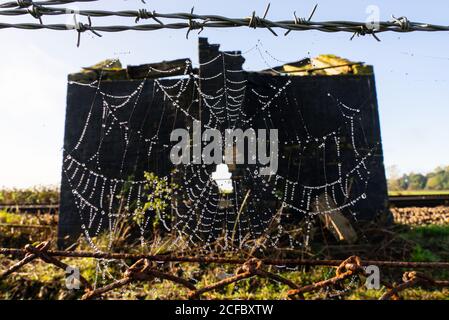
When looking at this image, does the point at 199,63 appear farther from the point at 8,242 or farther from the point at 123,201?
the point at 8,242

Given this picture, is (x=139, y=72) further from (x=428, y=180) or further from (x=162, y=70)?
(x=428, y=180)

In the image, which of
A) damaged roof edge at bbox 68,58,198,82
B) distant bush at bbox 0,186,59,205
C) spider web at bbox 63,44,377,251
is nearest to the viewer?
spider web at bbox 63,44,377,251

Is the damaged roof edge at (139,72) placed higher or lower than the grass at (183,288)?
higher

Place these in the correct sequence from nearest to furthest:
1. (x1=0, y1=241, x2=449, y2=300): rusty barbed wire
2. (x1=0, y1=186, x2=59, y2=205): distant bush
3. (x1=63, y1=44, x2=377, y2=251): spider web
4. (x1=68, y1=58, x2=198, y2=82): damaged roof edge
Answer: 1. (x1=0, y1=241, x2=449, y2=300): rusty barbed wire
2. (x1=63, y1=44, x2=377, y2=251): spider web
3. (x1=68, y1=58, x2=198, y2=82): damaged roof edge
4. (x1=0, y1=186, x2=59, y2=205): distant bush

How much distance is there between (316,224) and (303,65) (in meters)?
4.42

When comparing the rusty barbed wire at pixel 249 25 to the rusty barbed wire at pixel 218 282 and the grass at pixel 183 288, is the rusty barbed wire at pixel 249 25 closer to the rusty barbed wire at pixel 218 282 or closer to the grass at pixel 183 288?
the rusty barbed wire at pixel 218 282

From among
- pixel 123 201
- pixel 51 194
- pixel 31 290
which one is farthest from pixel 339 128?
pixel 51 194

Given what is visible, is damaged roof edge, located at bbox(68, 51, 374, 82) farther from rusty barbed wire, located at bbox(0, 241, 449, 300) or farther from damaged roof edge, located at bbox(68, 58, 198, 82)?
rusty barbed wire, located at bbox(0, 241, 449, 300)

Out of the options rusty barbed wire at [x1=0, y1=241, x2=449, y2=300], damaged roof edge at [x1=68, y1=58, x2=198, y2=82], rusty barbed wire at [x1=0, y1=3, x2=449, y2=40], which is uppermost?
damaged roof edge at [x1=68, y1=58, x2=198, y2=82]

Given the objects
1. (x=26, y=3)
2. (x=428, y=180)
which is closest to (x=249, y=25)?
(x=26, y=3)

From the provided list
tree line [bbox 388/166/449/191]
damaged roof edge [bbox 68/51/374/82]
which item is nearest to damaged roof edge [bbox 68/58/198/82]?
damaged roof edge [bbox 68/51/374/82]

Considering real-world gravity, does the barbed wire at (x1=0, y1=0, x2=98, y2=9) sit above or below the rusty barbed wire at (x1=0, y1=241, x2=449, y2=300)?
above

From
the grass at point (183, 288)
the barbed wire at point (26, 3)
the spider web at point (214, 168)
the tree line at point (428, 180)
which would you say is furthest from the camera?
the tree line at point (428, 180)

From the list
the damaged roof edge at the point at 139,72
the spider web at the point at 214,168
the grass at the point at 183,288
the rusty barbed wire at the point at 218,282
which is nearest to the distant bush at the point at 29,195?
the spider web at the point at 214,168
